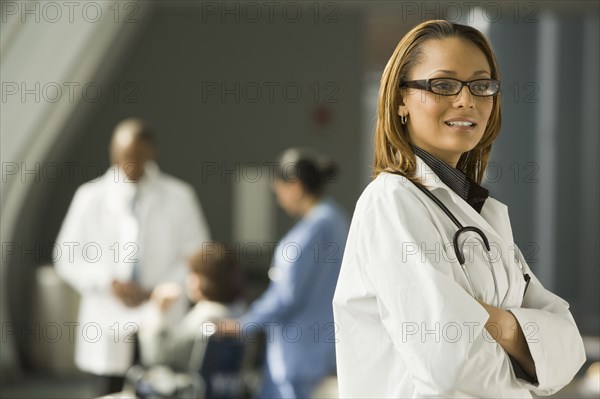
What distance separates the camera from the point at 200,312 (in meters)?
4.10

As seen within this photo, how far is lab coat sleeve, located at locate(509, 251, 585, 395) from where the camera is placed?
155cm

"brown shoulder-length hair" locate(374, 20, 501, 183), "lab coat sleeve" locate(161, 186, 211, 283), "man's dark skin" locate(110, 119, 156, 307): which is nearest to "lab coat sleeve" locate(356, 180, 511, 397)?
"brown shoulder-length hair" locate(374, 20, 501, 183)

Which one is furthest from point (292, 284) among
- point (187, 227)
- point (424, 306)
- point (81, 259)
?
point (424, 306)

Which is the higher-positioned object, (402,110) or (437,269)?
(402,110)

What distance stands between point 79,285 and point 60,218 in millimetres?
3966

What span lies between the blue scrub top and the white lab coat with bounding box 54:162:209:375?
931mm

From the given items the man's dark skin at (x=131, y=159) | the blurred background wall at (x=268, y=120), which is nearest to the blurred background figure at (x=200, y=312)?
the man's dark skin at (x=131, y=159)

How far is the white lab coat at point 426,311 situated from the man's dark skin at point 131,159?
3201 millimetres

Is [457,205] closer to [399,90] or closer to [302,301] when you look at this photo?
[399,90]

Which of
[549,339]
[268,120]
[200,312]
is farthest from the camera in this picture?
[268,120]

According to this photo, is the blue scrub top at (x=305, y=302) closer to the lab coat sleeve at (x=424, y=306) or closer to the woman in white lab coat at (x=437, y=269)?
the woman in white lab coat at (x=437, y=269)

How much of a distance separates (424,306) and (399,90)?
0.38 metres

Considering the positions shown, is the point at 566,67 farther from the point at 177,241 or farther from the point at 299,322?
the point at 299,322

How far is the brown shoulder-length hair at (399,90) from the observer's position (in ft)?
5.33
